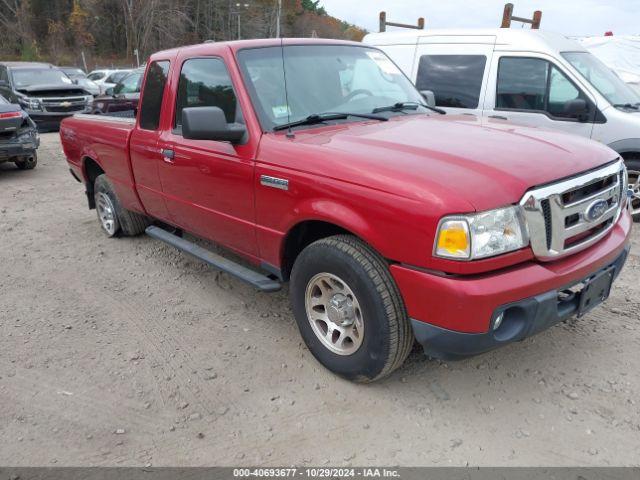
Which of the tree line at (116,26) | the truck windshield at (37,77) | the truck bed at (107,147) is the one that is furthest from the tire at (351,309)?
the tree line at (116,26)

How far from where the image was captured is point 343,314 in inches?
116

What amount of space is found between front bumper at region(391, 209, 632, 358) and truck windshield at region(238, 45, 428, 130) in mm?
1434

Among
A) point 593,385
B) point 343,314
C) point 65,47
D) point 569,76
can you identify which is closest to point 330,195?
point 343,314

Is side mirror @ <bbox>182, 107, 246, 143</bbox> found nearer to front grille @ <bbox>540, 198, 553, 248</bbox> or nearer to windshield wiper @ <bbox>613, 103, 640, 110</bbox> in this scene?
front grille @ <bbox>540, 198, 553, 248</bbox>

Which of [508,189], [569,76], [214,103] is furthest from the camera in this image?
[569,76]

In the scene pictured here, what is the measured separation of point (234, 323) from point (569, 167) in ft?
8.03

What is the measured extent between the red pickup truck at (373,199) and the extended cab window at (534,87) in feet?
8.72

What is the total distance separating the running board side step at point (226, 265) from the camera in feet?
11.1

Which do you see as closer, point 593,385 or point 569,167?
point 569,167

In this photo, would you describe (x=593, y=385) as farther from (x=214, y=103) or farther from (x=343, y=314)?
(x=214, y=103)

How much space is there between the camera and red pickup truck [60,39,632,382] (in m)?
2.37

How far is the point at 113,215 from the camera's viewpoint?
556cm

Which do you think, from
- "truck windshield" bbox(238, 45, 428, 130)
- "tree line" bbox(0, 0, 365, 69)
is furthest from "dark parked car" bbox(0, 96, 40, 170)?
"tree line" bbox(0, 0, 365, 69)

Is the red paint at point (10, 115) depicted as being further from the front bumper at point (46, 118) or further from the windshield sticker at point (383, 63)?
the windshield sticker at point (383, 63)
